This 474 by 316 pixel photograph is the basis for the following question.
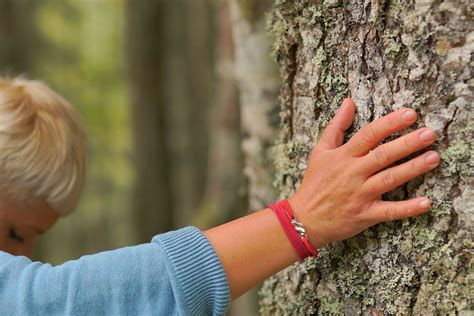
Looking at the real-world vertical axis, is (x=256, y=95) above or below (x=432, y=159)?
below

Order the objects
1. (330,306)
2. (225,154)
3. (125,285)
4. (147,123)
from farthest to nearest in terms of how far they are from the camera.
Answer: (147,123), (225,154), (330,306), (125,285)

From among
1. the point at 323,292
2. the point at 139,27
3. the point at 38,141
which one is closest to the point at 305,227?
the point at 323,292

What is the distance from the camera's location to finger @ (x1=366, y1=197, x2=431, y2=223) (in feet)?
4.03

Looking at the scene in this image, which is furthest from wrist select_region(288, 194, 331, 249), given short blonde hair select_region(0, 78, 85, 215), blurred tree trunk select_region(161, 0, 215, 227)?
blurred tree trunk select_region(161, 0, 215, 227)

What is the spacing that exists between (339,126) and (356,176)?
136 mm

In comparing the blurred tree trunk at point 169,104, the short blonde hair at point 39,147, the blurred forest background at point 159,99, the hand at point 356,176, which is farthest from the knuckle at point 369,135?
the blurred tree trunk at point 169,104

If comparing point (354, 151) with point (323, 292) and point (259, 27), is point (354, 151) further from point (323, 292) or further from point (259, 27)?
point (259, 27)

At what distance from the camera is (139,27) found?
6586 millimetres

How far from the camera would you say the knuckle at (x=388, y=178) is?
1231 mm

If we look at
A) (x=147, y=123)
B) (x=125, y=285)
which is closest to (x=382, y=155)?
(x=125, y=285)

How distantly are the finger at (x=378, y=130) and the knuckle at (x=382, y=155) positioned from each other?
26 mm

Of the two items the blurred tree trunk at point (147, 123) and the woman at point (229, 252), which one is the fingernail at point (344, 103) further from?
the blurred tree trunk at point (147, 123)

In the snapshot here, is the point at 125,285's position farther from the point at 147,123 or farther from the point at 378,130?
the point at 147,123

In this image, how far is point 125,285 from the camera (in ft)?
4.29
